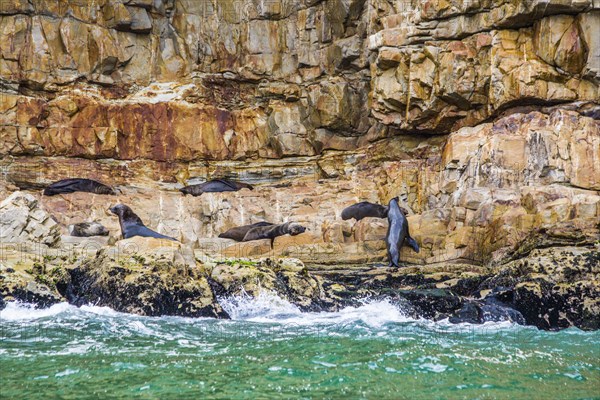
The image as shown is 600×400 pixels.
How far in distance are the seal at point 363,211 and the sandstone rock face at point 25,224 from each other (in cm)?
735

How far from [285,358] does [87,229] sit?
1072 cm

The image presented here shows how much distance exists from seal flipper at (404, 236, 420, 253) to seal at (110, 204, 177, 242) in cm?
492

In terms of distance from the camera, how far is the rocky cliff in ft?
51.0

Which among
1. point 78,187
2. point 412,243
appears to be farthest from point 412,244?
point 78,187

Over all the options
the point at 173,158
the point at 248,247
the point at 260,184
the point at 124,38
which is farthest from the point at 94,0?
the point at 248,247

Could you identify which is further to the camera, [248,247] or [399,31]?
[399,31]

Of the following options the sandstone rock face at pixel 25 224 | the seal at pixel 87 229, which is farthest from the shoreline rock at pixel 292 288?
the seal at pixel 87 229

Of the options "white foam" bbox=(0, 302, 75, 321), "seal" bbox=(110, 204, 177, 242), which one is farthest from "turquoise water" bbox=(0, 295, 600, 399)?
"seal" bbox=(110, 204, 177, 242)

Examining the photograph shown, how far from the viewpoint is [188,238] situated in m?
17.4

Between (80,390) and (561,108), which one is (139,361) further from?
(561,108)

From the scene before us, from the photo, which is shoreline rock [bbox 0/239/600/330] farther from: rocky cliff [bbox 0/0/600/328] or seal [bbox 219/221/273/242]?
seal [bbox 219/221/273/242]

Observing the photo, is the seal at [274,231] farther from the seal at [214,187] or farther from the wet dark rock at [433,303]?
the wet dark rock at [433,303]

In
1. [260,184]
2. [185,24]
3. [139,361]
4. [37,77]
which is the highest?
[185,24]

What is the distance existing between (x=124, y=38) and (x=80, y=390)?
17.9 meters
